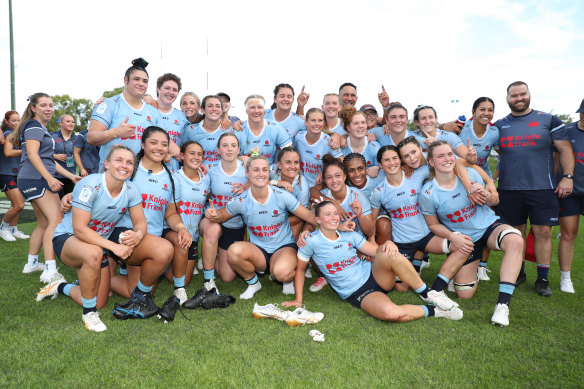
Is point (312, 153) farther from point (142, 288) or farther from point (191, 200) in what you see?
point (142, 288)

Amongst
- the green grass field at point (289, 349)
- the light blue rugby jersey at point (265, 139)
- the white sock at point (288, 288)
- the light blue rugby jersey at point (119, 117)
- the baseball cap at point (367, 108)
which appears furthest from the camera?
the baseball cap at point (367, 108)

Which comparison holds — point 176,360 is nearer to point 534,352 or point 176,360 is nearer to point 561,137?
point 534,352

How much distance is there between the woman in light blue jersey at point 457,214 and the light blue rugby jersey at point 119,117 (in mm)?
3377

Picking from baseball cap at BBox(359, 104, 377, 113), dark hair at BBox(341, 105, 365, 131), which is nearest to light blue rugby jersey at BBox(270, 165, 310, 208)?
dark hair at BBox(341, 105, 365, 131)

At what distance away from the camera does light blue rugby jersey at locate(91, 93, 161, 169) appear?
14.5 ft

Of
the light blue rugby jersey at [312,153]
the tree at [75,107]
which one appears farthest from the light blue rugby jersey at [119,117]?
the tree at [75,107]

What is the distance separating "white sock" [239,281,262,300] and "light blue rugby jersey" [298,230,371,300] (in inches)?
30.5

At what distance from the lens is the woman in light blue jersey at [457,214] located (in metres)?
4.21

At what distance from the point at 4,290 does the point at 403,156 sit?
489 centimetres

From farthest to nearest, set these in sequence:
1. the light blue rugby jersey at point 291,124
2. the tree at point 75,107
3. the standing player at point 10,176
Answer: the tree at point 75,107, the standing player at point 10,176, the light blue rugby jersey at point 291,124

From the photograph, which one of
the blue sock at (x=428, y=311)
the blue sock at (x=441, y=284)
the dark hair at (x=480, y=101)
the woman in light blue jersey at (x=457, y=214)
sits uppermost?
the dark hair at (x=480, y=101)

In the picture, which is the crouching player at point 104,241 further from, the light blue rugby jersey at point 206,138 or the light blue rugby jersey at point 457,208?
the light blue rugby jersey at point 457,208

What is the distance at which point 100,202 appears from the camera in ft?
11.9

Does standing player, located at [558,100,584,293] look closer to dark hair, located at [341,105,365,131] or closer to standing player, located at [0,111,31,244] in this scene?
dark hair, located at [341,105,365,131]
